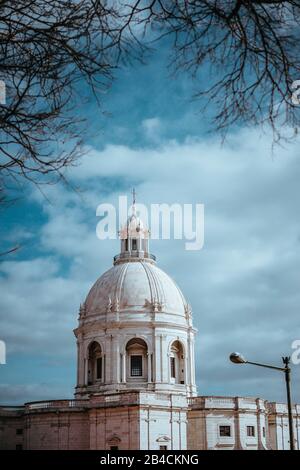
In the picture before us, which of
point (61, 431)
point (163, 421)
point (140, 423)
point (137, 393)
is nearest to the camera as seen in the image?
point (140, 423)

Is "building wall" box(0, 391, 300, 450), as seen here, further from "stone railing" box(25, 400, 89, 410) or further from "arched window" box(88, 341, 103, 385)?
"arched window" box(88, 341, 103, 385)

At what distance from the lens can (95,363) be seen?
174 feet

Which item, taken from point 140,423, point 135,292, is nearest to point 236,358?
point 140,423

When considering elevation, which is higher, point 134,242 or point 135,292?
point 134,242

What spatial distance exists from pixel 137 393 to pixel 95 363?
8.72m

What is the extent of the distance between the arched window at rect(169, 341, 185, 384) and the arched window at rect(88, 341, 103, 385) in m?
5.54

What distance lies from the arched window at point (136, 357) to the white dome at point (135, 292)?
2567 millimetres

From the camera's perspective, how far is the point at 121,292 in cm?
5347

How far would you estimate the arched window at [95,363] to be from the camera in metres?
52.1

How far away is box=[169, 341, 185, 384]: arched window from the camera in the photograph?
52031 millimetres

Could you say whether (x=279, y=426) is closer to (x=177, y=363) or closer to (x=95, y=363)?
(x=177, y=363)

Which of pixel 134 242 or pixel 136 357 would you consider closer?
pixel 136 357
